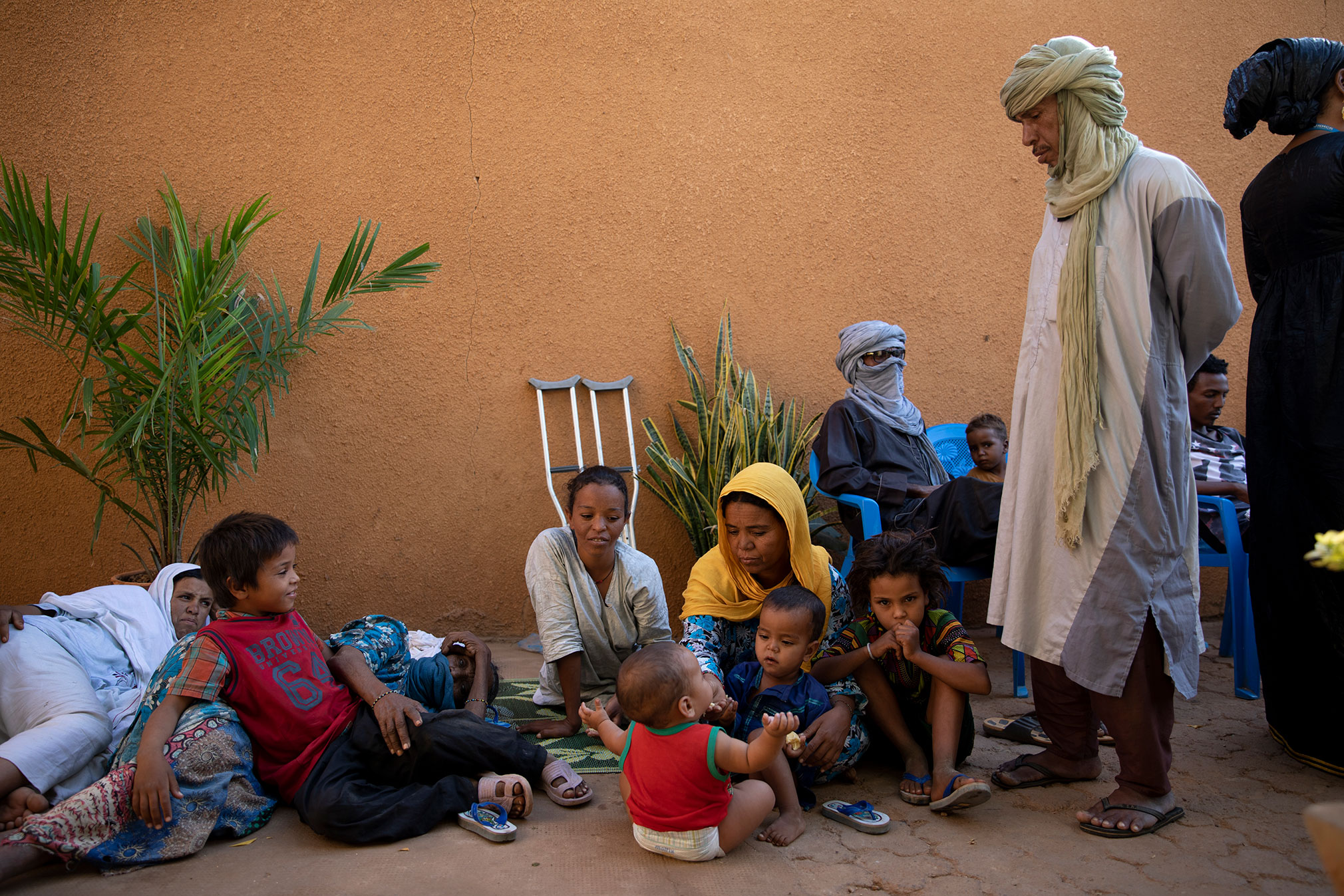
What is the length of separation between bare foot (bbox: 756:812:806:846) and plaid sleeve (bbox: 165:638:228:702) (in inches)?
56.4

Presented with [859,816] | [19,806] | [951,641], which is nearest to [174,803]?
[19,806]

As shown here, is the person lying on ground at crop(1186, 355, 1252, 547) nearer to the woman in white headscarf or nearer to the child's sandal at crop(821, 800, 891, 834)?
the woman in white headscarf

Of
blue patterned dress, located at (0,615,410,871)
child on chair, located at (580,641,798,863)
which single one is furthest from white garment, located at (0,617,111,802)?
child on chair, located at (580,641,798,863)

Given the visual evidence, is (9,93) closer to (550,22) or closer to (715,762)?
(550,22)

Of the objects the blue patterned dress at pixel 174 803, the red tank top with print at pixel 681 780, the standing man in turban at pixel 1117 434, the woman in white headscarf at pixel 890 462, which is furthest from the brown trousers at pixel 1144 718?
the blue patterned dress at pixel 174 803

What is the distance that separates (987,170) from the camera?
4992mm

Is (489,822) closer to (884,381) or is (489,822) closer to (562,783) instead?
(562,783)

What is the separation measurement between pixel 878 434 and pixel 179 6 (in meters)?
3.88

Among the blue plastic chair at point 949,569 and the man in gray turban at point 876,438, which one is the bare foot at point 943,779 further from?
the man in gray turban at point 876,438

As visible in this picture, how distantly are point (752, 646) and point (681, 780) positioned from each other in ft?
2.71

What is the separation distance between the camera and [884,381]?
421 centimetres

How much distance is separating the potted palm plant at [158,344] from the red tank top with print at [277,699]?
3.90 ft

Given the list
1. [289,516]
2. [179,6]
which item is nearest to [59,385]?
[289,516]

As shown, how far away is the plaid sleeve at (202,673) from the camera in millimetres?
2250
